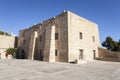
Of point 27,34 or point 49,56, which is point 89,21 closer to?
point 49,56

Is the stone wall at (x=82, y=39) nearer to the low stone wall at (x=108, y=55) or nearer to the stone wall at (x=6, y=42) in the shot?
the low stone wall at (x=108, y=55)

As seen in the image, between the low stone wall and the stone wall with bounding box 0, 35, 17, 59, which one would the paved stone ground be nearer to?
the low stone wall

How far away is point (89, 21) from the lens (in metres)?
24.8

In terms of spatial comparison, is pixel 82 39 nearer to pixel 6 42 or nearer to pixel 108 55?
pixel 108 55

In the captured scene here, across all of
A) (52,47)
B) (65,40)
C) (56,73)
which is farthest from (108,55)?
(56,73)

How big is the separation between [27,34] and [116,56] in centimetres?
1900

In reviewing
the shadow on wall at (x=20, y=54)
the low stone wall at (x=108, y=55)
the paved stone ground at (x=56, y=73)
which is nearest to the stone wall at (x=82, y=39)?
the low stone wall at (x=108, y=55)

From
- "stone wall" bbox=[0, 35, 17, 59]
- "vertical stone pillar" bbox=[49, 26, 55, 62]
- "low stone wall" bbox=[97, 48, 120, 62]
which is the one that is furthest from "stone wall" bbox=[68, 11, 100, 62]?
"stone wall" bbox=[0, 35, 17, 59]

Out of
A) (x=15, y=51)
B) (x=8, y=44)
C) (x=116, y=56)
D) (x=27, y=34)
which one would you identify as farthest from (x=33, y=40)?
(x=116, y=56)

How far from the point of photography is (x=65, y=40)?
19.8 meters

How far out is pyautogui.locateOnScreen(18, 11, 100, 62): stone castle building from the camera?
1988cm

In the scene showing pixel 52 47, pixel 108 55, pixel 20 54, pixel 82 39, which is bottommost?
pixel 108 55

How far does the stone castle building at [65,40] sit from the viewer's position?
1988 cm

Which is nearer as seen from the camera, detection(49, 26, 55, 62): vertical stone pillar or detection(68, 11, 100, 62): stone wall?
detection(68, 11, 100, 62): stone wall
